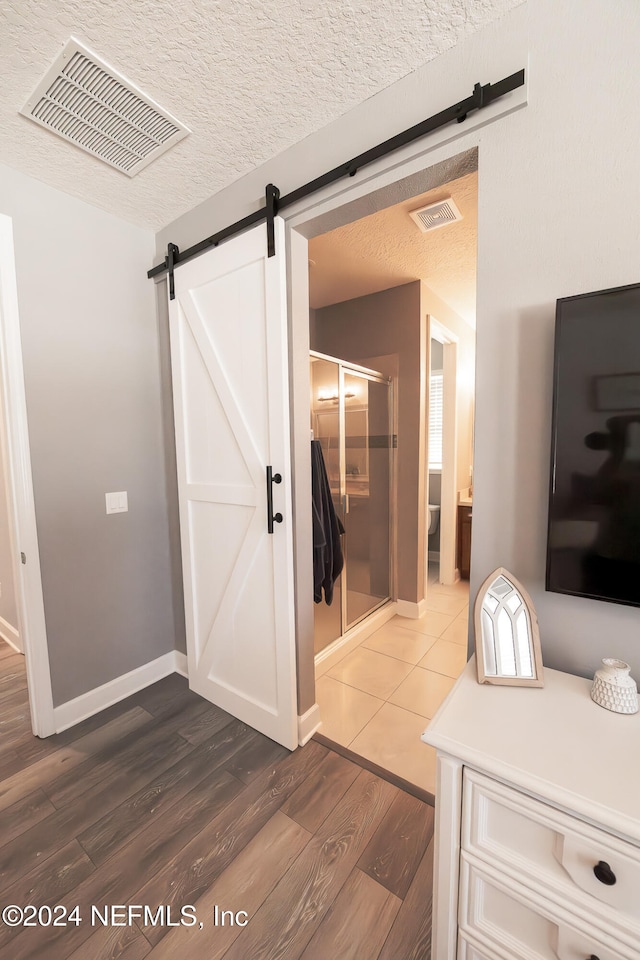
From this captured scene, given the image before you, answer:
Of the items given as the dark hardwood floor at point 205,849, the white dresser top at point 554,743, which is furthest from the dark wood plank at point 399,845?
the white dresser top at point 554,743

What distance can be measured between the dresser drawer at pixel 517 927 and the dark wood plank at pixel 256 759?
39.8 inches

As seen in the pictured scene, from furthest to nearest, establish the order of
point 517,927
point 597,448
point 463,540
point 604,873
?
point 463,540, point 597,448, point 517,927, point 604,873

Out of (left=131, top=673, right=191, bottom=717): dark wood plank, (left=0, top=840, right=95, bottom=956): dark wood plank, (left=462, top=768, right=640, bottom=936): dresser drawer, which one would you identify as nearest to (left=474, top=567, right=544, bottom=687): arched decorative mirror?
(left=462, top=768, right=640, bottom=936): dresser drawer

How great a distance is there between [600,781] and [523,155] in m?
1.51

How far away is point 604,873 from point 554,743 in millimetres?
194

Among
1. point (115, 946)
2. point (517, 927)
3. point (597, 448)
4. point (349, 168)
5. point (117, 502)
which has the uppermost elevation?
point (349, 168)

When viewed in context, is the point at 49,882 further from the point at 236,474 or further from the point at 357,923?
the point at 236,474

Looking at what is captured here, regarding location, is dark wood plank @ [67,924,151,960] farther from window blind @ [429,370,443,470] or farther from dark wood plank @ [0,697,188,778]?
window blind @ [429,370,443,470]

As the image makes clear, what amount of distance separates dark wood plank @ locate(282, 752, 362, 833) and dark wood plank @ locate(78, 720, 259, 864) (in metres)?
0.35

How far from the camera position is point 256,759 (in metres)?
1.75

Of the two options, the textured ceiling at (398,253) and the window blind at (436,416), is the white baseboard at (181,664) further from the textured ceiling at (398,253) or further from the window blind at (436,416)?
the window blind at (436,416)

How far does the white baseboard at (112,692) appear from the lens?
1.97 meters

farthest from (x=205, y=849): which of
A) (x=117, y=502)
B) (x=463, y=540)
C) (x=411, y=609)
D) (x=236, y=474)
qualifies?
(x=463, y=540)

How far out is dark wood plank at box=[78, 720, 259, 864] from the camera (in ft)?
4.61
